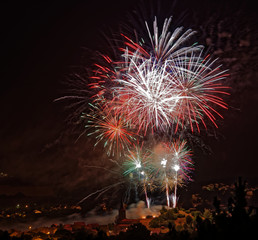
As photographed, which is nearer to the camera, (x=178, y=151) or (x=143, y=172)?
(x=178, y=151)

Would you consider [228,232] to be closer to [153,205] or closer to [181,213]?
[181,213]

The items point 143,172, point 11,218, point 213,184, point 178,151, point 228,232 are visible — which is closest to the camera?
point 228,232

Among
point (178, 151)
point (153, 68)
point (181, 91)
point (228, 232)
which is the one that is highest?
point (153, 68)

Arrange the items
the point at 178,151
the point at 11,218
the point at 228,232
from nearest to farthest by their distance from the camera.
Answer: the point at 228,232
the point at 178,151
the point at 11,218

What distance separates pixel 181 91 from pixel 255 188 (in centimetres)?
2373

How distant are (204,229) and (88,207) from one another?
36162 millimetres

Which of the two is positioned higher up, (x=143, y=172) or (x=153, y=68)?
(x=153, y=68)

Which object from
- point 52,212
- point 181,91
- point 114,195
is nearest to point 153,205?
point 114,195

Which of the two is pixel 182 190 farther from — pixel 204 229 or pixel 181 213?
pixel 204 229

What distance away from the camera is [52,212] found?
39.0 m

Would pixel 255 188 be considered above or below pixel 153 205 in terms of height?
above

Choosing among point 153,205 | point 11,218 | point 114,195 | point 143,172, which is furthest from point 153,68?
point 11,218

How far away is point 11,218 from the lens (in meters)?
35.2

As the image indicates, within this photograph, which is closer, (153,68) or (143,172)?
(153,68)
